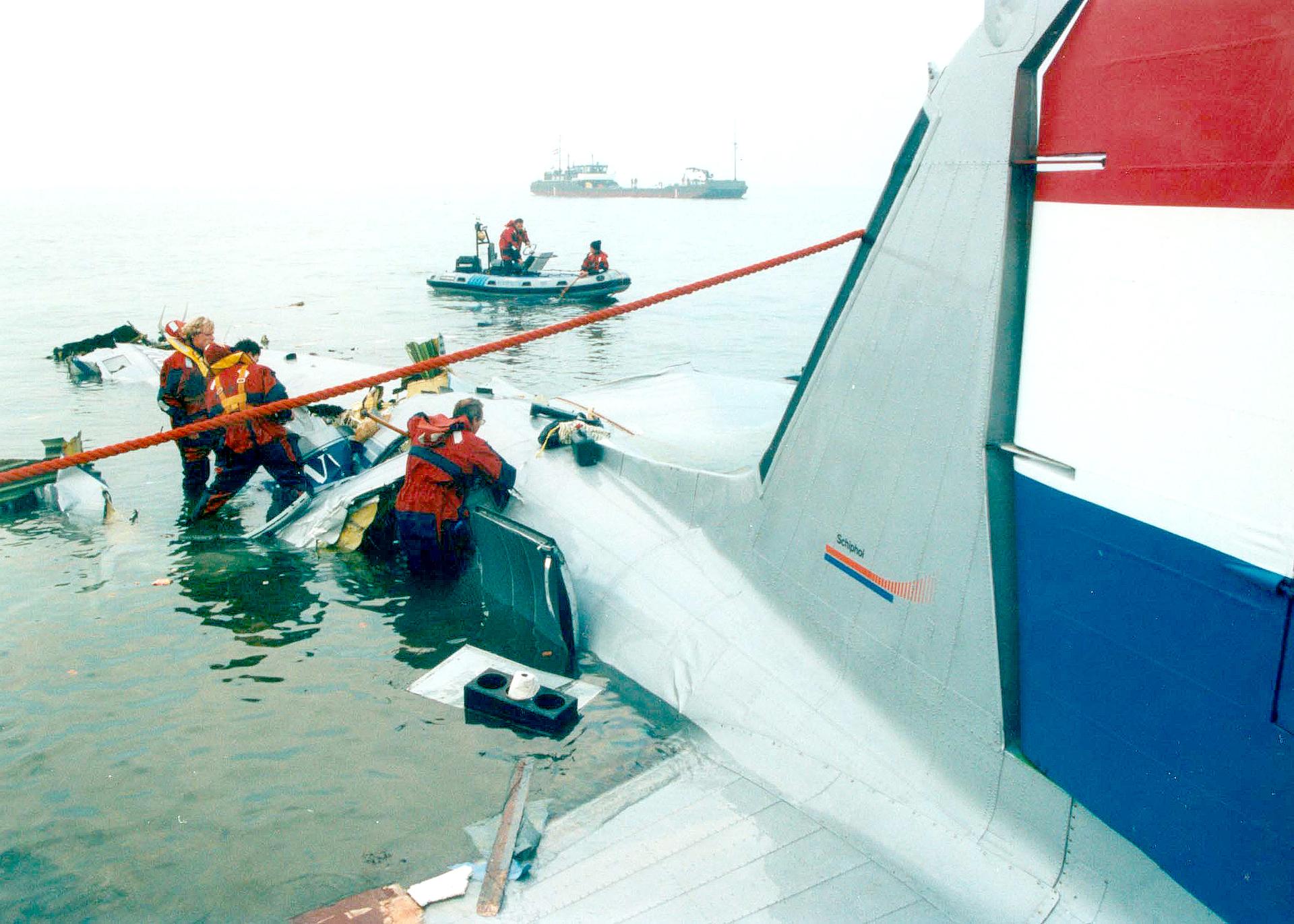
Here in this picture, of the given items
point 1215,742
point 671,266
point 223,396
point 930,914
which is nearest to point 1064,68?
point 1215,742

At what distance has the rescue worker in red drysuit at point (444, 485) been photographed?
7.39 meters

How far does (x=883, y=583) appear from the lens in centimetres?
409

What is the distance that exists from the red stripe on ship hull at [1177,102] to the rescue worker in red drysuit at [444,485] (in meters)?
5.19

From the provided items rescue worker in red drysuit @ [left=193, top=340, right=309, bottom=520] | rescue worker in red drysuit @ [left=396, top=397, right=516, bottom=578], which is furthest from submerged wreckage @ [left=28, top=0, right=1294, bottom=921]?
rescue worker in red drysuit @ [left=193, top=340, right=309, bottom=520]

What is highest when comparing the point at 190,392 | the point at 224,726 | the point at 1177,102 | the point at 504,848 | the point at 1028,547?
the point at 1177,102

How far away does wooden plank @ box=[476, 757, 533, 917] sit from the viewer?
155 inches

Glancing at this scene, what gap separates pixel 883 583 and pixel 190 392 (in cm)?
982

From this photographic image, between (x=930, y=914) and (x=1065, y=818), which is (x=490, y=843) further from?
(x=1065, y=818)

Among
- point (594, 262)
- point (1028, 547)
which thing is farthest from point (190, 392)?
point (594, 262)

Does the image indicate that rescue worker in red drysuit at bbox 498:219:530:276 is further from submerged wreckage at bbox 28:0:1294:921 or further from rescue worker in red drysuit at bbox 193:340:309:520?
submerged wreckage at bbox 28:0:1294:921

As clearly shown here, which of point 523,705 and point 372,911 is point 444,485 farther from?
point 372,911

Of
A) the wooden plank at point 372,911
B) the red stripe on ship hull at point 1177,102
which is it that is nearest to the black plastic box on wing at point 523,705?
the wooden plank at point 372,911

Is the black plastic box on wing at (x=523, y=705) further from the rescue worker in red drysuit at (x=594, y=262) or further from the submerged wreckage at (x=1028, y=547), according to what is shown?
the rescue worker in red drysuit at (x=594, y=262)

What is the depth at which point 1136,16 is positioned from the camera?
8.94 ft
